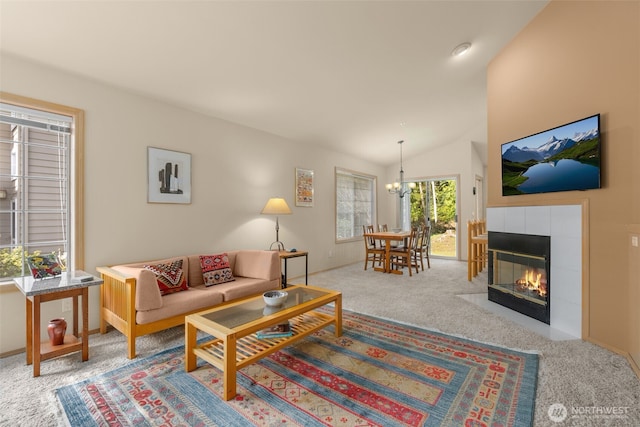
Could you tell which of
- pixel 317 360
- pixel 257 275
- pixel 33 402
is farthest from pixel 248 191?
pixel 33 402

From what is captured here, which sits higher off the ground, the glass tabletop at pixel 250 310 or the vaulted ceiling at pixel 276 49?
the vaulted ceiling at pixel 276 49

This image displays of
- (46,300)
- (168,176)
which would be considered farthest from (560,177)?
(46,300)

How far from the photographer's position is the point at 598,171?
2.49 meters

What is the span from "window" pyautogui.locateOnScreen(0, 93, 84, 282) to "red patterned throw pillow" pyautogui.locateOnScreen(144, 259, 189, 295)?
65 centimetres

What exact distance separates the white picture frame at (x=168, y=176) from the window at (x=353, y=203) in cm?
327

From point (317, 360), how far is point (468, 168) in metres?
6.09

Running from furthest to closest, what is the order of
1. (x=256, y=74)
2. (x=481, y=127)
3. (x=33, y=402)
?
1. (x=481, y=127)
2. (x=256, y=74)
3. (x=33, y=402)

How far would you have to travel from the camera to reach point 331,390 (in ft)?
6.08

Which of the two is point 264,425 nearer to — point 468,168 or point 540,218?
point 540,218

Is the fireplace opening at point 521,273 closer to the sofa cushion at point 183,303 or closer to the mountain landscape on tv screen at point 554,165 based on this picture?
the mountain landscape on tv screen at point 554,165

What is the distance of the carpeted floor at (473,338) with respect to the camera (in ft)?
5.46

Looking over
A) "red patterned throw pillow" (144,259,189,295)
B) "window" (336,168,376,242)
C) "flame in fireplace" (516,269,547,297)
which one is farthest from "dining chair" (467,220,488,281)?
"red patterned throw pillow" (144,259,189,295)

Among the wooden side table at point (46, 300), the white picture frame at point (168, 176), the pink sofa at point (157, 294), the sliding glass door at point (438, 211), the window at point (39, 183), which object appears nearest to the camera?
the wooden side table at point (46, 300)

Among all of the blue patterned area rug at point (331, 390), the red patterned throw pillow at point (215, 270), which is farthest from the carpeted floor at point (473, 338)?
the red patterned throw pillow at point (215, 270)
